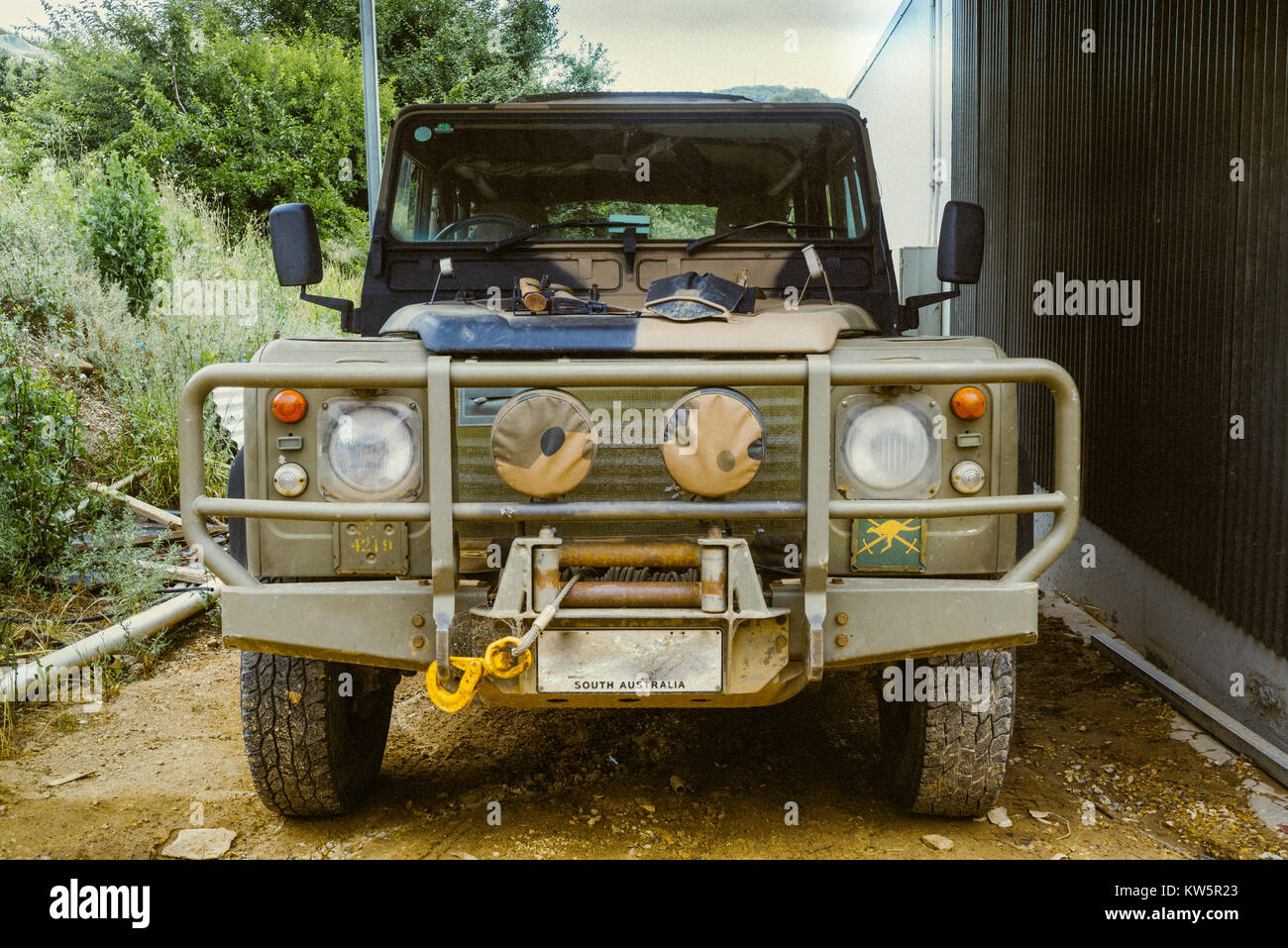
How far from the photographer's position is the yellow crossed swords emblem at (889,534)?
252cm

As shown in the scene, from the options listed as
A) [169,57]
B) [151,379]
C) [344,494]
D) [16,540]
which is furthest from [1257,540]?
[169,57]

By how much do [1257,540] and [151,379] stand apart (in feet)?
22.5

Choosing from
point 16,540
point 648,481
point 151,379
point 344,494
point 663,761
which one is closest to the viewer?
point 344,494

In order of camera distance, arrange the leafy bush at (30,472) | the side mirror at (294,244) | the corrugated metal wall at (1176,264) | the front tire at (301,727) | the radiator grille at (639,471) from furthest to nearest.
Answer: the leafy bush at (30,472) → the side mirror at (294,244) → the corrugated metal wall at (1176,264) → the front tire at (301,727) → the radiator grille at (639,471)

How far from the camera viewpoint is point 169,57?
18.7m

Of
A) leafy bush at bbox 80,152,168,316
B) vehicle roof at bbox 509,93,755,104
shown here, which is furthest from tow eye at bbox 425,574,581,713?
leafy bush at bbox 80,152,168,316

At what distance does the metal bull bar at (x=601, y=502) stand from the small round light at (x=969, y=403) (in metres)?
0.15

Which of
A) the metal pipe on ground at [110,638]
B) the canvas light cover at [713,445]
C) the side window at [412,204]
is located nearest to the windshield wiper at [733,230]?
the side window at [412,204]

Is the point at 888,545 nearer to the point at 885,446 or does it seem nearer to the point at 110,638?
the point at 885,446

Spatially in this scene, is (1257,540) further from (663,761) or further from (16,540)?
(16,540)

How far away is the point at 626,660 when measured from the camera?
230 cm

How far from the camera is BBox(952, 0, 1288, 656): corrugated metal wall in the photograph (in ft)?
11.2

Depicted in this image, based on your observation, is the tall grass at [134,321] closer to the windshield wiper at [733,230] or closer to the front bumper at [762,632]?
the windshield wiper at [733,230]

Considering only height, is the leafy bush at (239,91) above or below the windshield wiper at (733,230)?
above
